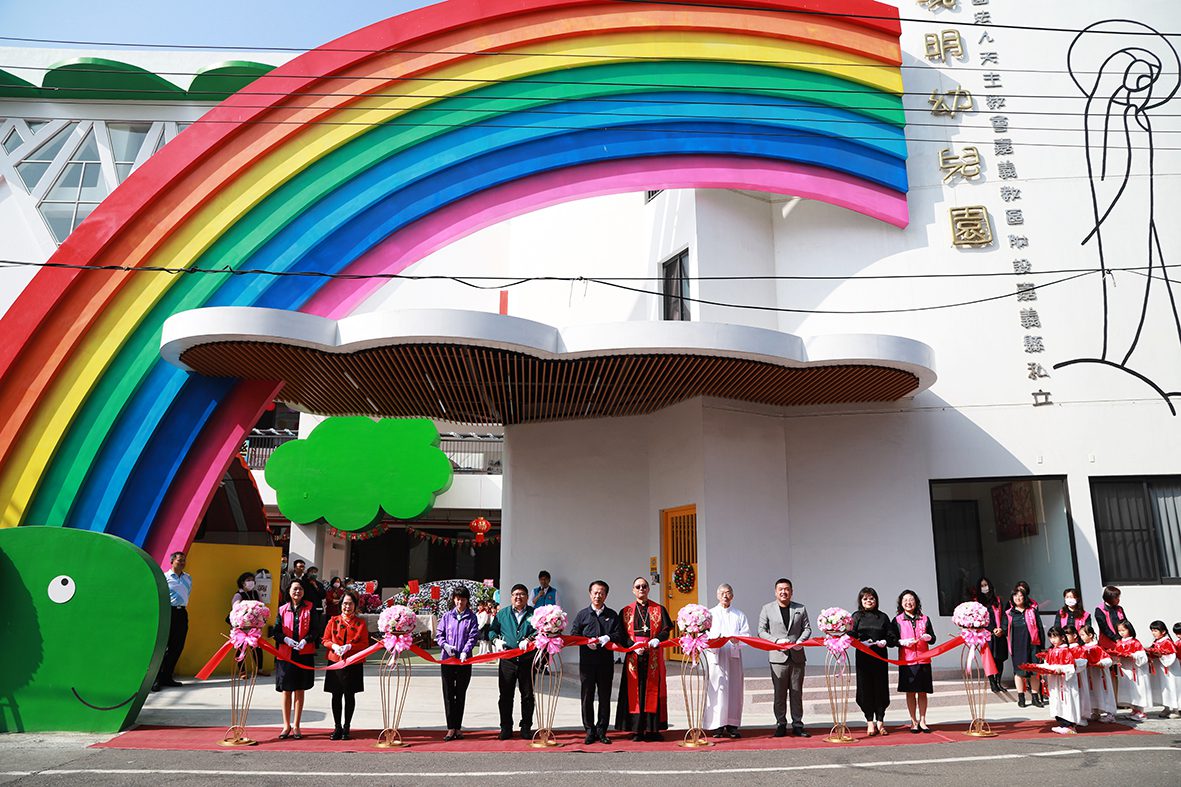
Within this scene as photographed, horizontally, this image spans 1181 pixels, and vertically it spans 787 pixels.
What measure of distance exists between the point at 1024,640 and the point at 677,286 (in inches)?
292

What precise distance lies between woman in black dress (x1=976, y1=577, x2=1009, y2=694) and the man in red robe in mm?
4952

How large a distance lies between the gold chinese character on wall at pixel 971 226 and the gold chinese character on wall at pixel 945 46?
2727mm

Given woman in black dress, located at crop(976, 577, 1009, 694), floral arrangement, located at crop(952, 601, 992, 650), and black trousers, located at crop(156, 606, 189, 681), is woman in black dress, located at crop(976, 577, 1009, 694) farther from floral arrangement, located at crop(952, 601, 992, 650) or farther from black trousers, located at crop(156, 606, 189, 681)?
black trousers, located at crop(156, 606, 189, 681)

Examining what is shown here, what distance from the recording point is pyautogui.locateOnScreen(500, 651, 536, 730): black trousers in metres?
8.88

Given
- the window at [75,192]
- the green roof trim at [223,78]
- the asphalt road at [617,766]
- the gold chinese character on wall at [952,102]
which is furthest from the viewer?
the green roof trim at [223,78]

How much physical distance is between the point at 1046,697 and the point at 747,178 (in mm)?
8654

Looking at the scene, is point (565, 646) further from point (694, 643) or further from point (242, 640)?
point (242, 640)

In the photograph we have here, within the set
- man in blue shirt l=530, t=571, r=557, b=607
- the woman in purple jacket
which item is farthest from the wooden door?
the woman in purple jacket

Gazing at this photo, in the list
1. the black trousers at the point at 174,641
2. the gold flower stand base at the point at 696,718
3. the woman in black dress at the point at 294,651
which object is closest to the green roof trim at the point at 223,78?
the black trousers at the point at 174,641

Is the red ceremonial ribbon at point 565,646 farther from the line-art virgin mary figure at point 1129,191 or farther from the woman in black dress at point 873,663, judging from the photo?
the line-art virgin mary figure at point 1129,191

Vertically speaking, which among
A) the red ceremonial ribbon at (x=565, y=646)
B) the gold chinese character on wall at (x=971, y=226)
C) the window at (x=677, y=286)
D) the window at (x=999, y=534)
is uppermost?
the gold chinese character on wall at (x=971, y=226)

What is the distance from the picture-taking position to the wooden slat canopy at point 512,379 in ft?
37.0

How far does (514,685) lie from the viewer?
8953mm

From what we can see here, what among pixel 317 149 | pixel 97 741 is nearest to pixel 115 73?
pixel 317 149
